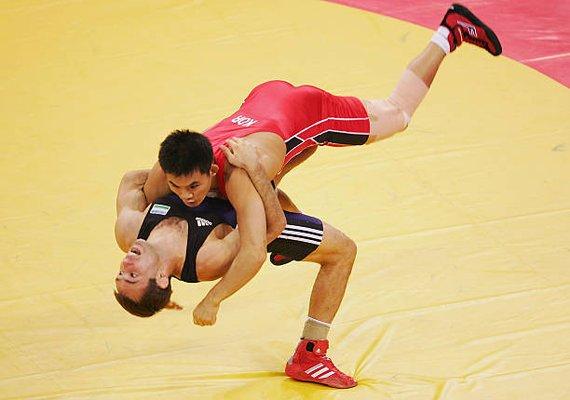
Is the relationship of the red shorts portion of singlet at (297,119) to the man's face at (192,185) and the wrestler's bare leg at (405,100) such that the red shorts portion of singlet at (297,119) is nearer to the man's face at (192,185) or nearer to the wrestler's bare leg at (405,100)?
the wrestler's bare leg at (405,100)

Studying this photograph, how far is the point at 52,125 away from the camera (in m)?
6.70

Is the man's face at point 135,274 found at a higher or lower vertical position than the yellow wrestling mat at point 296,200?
higher

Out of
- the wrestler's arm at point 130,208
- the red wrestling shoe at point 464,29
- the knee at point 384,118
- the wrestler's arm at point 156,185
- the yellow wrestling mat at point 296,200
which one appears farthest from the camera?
the red wrestling shoe at point 464,29

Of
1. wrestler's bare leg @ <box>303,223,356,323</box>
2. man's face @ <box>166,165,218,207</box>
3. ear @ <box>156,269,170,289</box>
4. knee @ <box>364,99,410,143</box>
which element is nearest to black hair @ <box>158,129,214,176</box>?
man's face @ <box>166,165,218,207</box>

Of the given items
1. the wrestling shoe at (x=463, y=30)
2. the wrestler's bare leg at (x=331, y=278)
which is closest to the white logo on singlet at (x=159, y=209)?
the wrestler's bare leg at (x=331, y=278)

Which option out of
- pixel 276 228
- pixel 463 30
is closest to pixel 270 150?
pixel 276 228

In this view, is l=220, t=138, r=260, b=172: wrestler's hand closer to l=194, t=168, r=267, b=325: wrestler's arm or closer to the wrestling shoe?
l=194, t=168, r=267, b=325: wrestler's arm

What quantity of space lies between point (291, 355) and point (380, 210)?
45.1 inches

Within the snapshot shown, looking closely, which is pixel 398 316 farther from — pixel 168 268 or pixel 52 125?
pixel 52 125

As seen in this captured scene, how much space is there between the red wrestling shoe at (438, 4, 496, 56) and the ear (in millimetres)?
1809

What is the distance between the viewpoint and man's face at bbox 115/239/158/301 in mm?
4453

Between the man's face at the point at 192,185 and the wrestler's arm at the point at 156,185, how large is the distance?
0.30m

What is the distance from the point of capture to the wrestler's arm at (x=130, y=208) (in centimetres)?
473

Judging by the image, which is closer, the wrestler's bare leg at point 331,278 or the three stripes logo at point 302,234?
the three stripes logo at point 302,234
